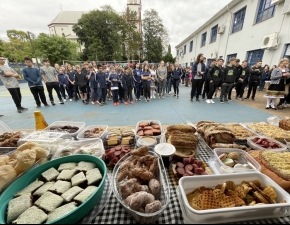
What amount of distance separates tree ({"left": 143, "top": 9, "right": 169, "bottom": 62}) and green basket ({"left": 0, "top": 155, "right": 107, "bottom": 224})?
30525 mm

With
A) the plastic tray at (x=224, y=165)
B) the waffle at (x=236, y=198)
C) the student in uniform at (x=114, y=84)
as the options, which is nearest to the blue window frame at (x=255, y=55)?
the student in uniform at (x=114, y=84)

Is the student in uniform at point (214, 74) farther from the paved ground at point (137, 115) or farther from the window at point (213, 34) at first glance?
the window at point (213, 34)

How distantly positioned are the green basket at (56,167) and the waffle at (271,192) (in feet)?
3.92

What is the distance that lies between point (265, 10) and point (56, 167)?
45.2 ft

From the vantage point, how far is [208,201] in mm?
930

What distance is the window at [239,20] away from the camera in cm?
1100

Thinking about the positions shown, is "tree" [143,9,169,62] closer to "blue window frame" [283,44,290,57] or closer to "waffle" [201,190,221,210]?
"blue window frame" [283,44,290,57]

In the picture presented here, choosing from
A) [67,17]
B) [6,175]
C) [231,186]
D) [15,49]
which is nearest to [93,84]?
[6,175]

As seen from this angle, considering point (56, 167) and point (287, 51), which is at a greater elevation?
point (287, 51)

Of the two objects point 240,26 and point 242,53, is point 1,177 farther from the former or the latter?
point 240,26

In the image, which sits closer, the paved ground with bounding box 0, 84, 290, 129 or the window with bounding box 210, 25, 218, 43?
the paved ground with bounding box 0, 84, 290, 129

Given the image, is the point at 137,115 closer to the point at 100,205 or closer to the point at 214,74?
the point at 100,205

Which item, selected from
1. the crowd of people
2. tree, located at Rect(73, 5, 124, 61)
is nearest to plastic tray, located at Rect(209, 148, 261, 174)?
the crowd of people

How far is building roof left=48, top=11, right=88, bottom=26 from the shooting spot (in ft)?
169
